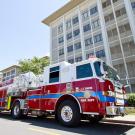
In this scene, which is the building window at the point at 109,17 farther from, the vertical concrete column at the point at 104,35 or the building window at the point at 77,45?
the building window at the point at 77,45

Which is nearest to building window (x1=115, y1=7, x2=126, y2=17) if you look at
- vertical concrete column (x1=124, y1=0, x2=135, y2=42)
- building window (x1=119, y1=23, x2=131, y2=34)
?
vertical concrete column (x1=124, y1=0, x2=135, y2=42)

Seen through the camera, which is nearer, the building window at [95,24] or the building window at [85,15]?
the building window at [95,24]

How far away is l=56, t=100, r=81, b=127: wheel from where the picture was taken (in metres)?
6.63

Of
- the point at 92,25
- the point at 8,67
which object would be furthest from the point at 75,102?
the point at 8,67

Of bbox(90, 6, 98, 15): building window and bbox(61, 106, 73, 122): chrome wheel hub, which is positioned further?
bbox(90, 6, 98, 15): building window

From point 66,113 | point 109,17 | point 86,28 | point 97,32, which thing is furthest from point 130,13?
point 66,113

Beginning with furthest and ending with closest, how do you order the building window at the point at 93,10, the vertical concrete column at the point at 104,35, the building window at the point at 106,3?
the building window at the point at 93,10 < the building window at the point at 106,3 < the vertical concrete column at the point at 104,35

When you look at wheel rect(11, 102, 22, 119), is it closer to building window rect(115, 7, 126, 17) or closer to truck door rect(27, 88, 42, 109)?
truck door rect(27, 88, 42, 109)

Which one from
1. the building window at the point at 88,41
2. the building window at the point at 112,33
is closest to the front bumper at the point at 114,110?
the building window at the point at 112,33

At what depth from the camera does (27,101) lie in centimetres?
957

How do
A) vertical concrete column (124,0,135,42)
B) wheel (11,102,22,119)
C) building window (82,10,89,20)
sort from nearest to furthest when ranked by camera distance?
1. wheel (11,102,22,119)
2. vertical concrete column (124,0,135,42)
3. building window (82,10,89,20)

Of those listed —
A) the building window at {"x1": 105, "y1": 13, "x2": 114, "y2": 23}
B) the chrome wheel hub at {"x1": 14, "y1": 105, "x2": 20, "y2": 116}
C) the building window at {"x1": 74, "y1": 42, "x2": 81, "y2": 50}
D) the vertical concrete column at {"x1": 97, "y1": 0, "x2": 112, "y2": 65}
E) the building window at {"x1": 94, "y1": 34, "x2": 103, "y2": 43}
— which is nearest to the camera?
the chrome wheel hub at {"x1": 14, "y1": 105, "x2": 20, "y2": 116}

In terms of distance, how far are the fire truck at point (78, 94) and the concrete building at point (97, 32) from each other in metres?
19.2

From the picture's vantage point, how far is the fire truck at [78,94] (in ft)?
20.6
